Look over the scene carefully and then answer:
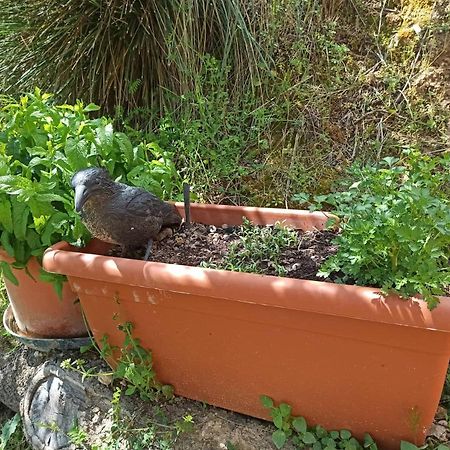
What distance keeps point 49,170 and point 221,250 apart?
0.56m

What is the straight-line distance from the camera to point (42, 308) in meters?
1.59

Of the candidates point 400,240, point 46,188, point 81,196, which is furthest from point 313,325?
point 46,188

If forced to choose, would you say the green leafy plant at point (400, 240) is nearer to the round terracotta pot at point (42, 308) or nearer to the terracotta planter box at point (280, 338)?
the terracotta planter box at point (280, 338)

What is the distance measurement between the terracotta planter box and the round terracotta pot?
0.69 ft

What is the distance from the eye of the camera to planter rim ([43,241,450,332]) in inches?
38.2

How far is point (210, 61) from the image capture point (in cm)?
234

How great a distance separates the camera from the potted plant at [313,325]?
39.7 inches

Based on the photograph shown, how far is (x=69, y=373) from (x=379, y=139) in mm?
1529

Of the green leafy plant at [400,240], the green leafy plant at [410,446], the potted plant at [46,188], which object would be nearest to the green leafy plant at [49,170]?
the potted plant at [46,188]

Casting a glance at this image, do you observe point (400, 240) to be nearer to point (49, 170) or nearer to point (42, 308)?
point (49, 170)

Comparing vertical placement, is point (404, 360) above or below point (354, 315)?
Answer: below

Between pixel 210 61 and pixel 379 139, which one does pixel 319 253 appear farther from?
pixel 210 61

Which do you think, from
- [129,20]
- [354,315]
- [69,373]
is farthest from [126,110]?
[354,315]

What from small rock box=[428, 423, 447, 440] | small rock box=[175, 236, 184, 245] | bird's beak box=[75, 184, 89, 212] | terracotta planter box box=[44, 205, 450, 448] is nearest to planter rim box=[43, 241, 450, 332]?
terracotta planter box box=[44, 205, 450, 448]
